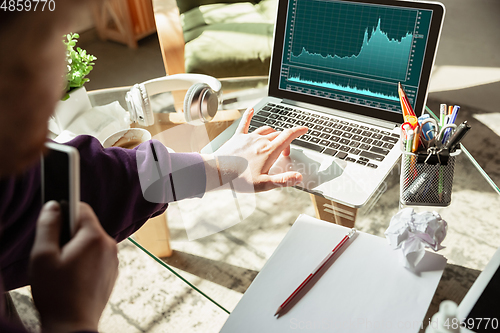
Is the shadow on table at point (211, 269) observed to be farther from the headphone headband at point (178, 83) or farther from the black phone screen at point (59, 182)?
the headphone headband at point (178, 83)

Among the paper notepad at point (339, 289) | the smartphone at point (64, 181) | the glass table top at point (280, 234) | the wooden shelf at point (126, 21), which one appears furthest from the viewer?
the wooden shelf at point (126, 21)

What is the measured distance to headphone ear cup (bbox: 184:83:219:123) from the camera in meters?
1.00

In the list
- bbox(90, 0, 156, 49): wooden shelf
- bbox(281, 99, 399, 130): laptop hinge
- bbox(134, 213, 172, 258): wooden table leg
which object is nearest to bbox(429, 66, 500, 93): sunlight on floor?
bbox(281, 99, 399, 130): laptop hinge

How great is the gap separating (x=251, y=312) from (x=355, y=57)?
72cm

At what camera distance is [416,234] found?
700mm

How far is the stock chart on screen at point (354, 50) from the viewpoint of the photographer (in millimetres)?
954

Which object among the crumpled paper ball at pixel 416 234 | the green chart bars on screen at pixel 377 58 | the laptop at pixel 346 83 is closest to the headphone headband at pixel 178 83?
the laptop at pixel 346 83

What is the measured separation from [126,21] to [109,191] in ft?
8.65

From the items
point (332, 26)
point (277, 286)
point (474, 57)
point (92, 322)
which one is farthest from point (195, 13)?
point (474, 57)

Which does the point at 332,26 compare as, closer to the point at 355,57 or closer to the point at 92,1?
the point at 355,57

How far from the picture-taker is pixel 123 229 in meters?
0.80

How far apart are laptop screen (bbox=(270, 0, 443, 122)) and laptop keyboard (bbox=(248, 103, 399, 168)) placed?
6 cm
